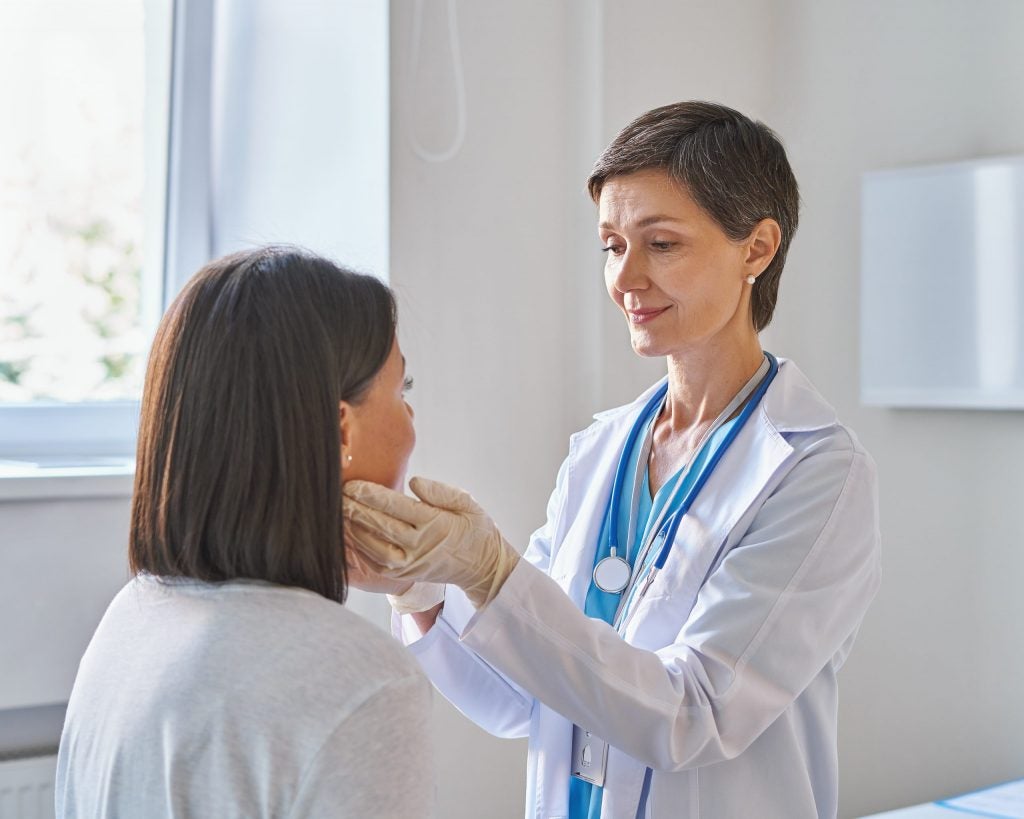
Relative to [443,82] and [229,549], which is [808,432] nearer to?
[229,549]

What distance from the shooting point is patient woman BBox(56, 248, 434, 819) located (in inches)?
29.4

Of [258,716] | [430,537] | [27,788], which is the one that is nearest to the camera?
[258,716]

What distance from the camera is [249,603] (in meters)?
0.80

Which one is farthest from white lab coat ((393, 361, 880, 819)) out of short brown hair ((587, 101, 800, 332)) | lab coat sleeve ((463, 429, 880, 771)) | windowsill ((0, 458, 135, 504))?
windowsill ((0, 458, 135, 504))

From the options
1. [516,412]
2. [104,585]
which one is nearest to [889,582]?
[516,412]

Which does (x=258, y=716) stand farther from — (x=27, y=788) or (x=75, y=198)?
(x=75, y=198)

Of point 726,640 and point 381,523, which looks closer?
point 381,523

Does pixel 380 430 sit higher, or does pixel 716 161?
pixel 716 161

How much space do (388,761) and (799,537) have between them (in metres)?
0.60

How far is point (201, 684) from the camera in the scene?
2.47 feet

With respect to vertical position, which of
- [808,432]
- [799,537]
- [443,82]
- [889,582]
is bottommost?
[889,582]

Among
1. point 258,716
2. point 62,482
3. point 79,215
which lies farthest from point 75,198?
point 258,716

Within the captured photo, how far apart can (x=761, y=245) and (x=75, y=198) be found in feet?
4.57

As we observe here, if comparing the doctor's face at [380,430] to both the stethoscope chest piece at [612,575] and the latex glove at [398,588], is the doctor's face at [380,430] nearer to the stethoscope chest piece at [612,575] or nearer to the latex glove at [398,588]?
the latex glove at [398,588]
